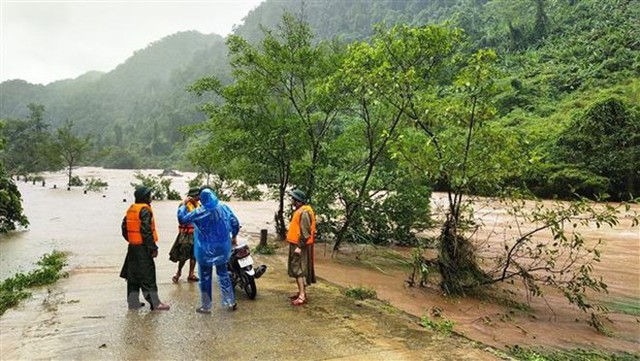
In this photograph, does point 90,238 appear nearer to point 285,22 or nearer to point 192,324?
point 285,22

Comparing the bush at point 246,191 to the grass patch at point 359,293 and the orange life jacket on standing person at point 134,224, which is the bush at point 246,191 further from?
the orange life jacket on standing person at point 134,224

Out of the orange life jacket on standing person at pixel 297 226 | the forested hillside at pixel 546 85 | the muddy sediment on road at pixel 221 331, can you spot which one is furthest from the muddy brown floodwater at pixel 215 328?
the forested hillside at pixel 546 85

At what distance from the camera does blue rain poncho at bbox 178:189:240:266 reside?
20.4ft

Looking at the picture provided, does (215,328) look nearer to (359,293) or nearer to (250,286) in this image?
(250,286)

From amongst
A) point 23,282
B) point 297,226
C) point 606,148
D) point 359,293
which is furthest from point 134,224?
point 606,148

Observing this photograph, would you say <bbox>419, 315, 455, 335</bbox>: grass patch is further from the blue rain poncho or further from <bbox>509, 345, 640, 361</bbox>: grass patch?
the blue rain poncho

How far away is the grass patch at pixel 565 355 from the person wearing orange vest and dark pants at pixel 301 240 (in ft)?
10.2

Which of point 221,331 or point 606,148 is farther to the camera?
point 606,148

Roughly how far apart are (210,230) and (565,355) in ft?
16.2

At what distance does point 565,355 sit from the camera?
5.54 metres

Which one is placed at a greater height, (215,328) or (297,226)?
(297,226)

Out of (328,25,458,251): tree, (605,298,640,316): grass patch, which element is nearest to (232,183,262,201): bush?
(328,25,458,251): tree

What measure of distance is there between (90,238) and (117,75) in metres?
199

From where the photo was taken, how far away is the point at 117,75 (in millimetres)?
190875
